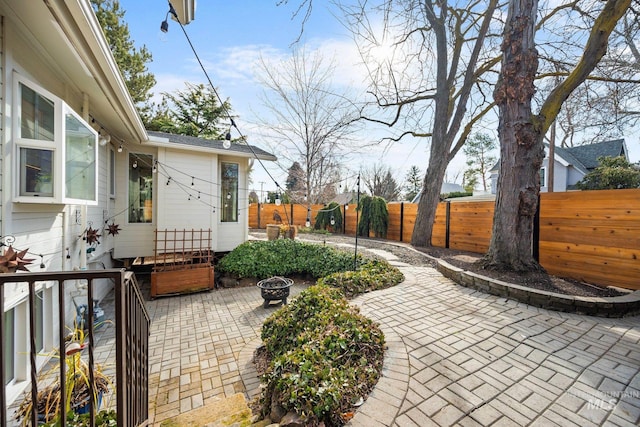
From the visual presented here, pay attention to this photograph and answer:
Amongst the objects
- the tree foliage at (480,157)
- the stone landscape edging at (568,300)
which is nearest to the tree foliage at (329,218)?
the stone landscape edging at (568,300)

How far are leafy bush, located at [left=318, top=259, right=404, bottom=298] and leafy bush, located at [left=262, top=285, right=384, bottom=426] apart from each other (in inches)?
39.1

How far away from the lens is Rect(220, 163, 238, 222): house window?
715 centimetres

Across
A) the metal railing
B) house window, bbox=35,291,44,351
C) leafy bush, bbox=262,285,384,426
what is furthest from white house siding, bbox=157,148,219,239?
the metal railing

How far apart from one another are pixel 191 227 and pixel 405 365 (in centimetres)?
607

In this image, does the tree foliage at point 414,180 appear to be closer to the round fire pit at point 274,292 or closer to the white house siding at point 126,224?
the round fire pit at point 274,292

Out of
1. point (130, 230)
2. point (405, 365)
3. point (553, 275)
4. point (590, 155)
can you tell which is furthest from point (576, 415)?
point (590, 155)

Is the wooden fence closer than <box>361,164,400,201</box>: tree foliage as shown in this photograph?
Yes

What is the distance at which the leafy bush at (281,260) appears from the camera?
6.37m

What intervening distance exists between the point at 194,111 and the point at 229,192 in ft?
38.9

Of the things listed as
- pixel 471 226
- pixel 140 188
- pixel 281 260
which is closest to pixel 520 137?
pixel 471 226

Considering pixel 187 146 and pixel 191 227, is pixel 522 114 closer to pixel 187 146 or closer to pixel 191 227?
pixel 187 146

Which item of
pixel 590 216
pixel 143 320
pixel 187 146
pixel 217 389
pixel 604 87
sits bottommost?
pixel 217 389

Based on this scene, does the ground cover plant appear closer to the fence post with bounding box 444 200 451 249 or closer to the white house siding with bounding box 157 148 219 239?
the fence post with bounding box 444 200 451 249

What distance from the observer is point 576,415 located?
1.67m
